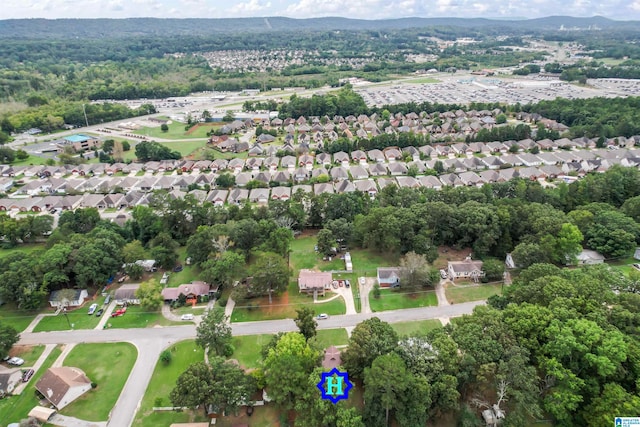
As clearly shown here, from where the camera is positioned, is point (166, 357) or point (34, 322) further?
point (34, 322)

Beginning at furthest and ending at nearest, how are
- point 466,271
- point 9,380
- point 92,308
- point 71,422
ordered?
point 466,271, point 92,308, point 9,380, point 71,422

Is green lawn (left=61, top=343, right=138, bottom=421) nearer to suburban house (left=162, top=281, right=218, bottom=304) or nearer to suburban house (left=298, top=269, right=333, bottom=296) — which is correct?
suburban house (left=162, top=281, right=218, bottom=304)

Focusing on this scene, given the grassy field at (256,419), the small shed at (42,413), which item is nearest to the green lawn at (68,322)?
the small shed at (42,413)

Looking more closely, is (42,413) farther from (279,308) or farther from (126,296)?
(279,308)

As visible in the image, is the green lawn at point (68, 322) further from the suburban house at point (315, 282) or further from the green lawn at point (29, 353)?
the suburban house at point (315, 282)

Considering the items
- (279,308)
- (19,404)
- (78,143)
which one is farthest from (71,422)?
(78,143)

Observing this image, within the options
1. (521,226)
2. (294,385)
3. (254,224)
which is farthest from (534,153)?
(294,385)

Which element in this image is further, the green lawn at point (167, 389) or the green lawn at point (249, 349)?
the green lawn at point (249, 349)

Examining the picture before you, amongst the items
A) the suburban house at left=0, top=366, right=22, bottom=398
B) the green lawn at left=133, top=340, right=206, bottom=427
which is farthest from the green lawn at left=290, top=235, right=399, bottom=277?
the suburban house at left=0, top=366, right=22, bottom=398
